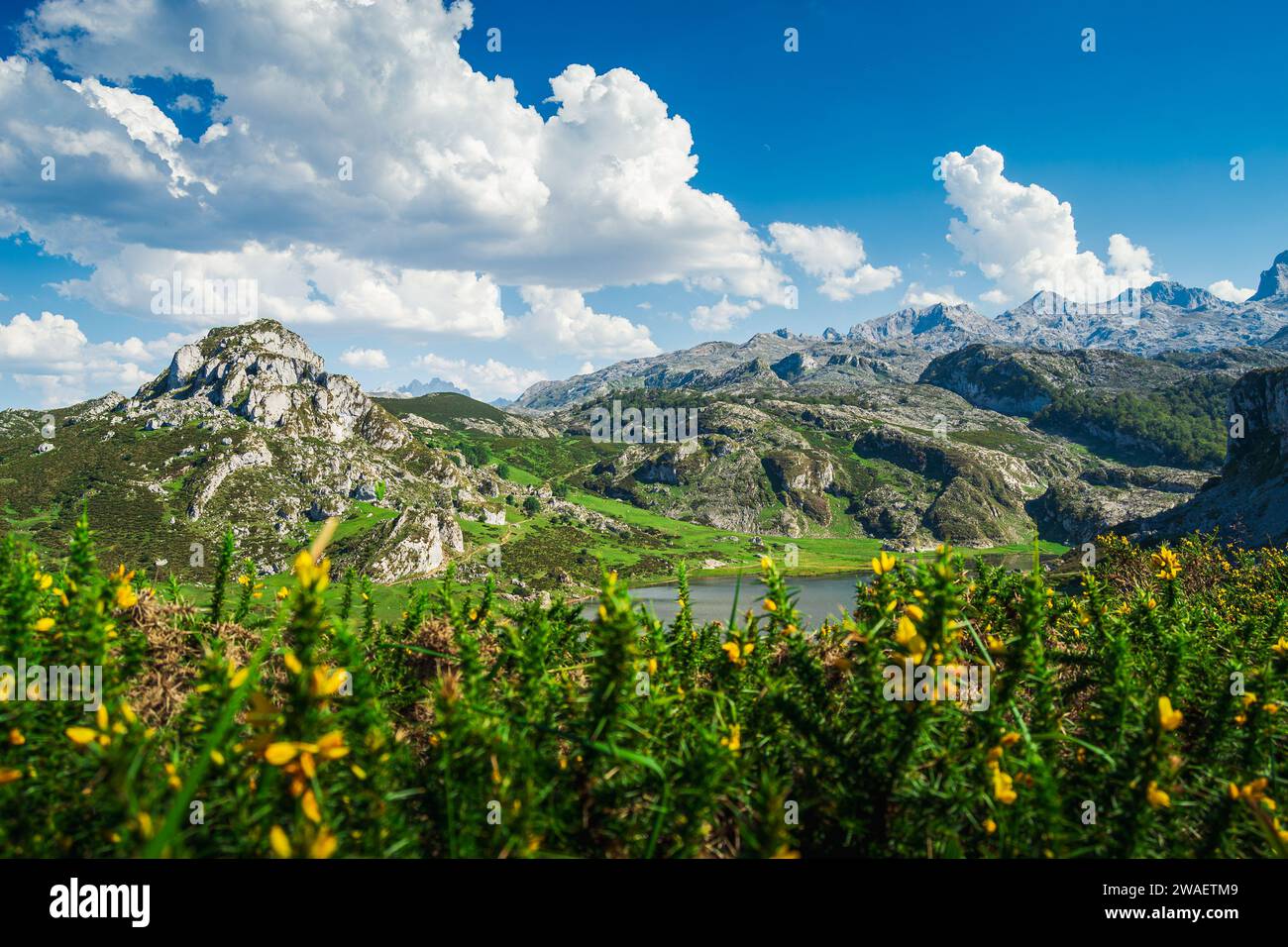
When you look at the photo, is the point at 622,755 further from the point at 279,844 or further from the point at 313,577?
the point at 313,577

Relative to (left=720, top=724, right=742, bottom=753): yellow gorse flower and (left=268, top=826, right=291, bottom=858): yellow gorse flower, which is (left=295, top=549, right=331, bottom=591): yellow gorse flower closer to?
(left=268, top=826, right=291, bottom=858): yellow gorse flower

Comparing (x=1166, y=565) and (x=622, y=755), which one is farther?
(x=1166, y=565)

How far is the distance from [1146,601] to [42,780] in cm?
835

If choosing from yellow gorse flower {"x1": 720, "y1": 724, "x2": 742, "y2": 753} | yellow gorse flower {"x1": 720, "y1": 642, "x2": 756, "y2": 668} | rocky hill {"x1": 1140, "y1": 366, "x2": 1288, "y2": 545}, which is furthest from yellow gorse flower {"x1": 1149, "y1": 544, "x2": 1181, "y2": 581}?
rocky hill {"x1": 1140, "y1": 366, "x2": 1288, "y2": 545}

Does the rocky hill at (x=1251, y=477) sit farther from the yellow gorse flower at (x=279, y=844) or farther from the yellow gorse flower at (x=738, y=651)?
the yellow gorse flower at (x=279, y=844)

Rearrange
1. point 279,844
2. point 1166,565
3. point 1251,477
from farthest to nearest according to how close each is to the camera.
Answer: point 1251,477, point 1166,565, point 279,844

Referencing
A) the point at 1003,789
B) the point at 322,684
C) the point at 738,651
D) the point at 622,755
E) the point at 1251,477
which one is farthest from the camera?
the point at 1251,477

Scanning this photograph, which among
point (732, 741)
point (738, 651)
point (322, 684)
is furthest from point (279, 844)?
point (738, 651)

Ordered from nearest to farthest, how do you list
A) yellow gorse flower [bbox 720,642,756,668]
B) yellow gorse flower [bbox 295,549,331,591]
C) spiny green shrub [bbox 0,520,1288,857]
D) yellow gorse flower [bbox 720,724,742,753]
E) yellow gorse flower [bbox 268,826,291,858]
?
1. yellow gorse flower [bbox 268,826,291,858]
2. spiny green shrub [bbox 0,520,1288,857]
3. yellow gorse flower [bbox 295,549,331,591]
4. yellow gorse flower [bbox 720,724,742,753]
5. yellow gorse flower [bbox 720,642,756,668]

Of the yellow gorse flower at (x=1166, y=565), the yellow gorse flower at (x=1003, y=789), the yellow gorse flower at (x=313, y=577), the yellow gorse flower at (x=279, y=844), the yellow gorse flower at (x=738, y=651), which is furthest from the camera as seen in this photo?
the yellow gorse flower at (x=1166, y=565)

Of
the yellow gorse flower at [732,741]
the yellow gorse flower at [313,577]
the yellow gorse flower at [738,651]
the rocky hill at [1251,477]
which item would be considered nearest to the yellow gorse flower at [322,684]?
the yellow gorse flower at [313,577]
